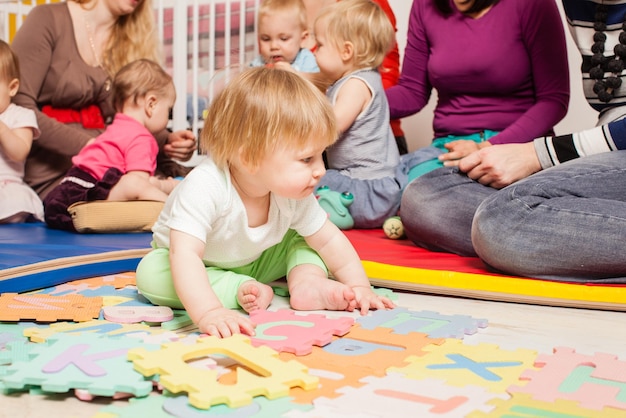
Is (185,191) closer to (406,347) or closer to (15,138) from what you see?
(406,347)

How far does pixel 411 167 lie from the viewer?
1.93 m

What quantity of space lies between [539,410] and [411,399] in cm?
14

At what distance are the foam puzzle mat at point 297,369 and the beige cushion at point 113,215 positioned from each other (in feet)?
2.24

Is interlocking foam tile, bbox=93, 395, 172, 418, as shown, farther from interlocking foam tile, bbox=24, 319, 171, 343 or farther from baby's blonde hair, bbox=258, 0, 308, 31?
baby's blonde hair, bbox=258, 0, 308, 31

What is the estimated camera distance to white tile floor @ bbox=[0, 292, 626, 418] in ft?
2.51

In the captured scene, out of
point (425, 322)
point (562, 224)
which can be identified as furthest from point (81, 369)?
point (562, 224)

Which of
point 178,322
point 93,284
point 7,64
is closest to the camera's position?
point 178,322

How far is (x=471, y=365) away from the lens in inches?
35.2

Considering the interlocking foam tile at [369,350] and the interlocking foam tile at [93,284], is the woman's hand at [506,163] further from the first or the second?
the interlocking foam tile at [93,284]

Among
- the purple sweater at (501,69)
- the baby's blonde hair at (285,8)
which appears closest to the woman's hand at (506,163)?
the purple sweater at (501,69)

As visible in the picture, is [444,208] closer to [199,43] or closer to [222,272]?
[222,272]

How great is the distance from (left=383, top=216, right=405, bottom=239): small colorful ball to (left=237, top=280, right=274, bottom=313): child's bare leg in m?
0.68

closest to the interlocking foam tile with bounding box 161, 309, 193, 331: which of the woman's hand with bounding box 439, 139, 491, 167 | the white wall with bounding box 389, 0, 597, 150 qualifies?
the woman's hand with bounding box 439, 139, 491, 167

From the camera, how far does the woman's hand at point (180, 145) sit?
2242mm
